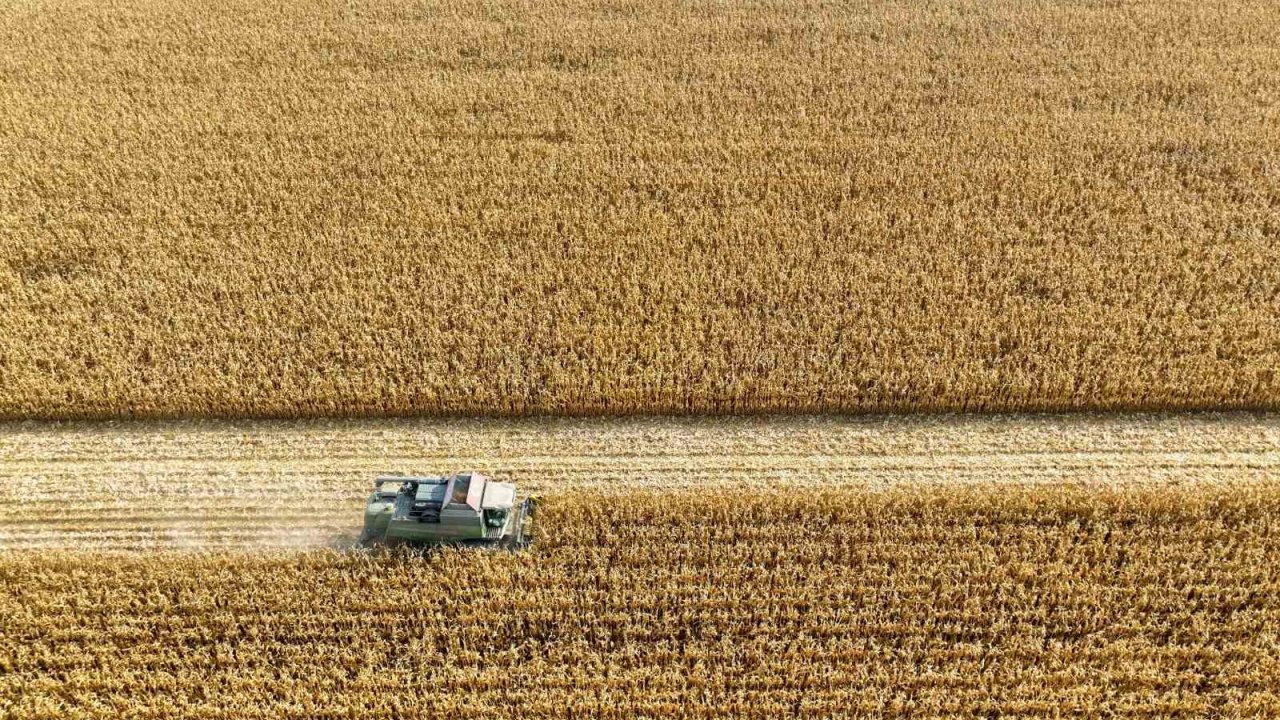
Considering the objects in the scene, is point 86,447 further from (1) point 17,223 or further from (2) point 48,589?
(1) point 17,223

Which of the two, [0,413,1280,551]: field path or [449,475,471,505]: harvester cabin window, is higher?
[449,475,471,505]: harvester cabin window

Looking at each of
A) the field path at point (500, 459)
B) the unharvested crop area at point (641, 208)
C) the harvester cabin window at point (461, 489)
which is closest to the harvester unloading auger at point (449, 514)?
the harvester cabin window at point (461, 489)

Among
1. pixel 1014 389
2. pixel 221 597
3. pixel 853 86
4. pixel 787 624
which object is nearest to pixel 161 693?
pixel 221 597

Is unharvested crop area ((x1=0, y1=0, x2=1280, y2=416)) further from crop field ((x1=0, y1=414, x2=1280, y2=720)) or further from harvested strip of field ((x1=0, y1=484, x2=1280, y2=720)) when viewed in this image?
harvested strip of field ((x1=0, y1=484, x2=1280, y2=720))

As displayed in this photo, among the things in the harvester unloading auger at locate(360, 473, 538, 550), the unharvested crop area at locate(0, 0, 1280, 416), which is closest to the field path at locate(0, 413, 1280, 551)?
the unharvested crop area at locate(0, 0, 1280, 416)

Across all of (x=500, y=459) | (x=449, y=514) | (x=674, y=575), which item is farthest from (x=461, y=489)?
(x=674, y=575)
